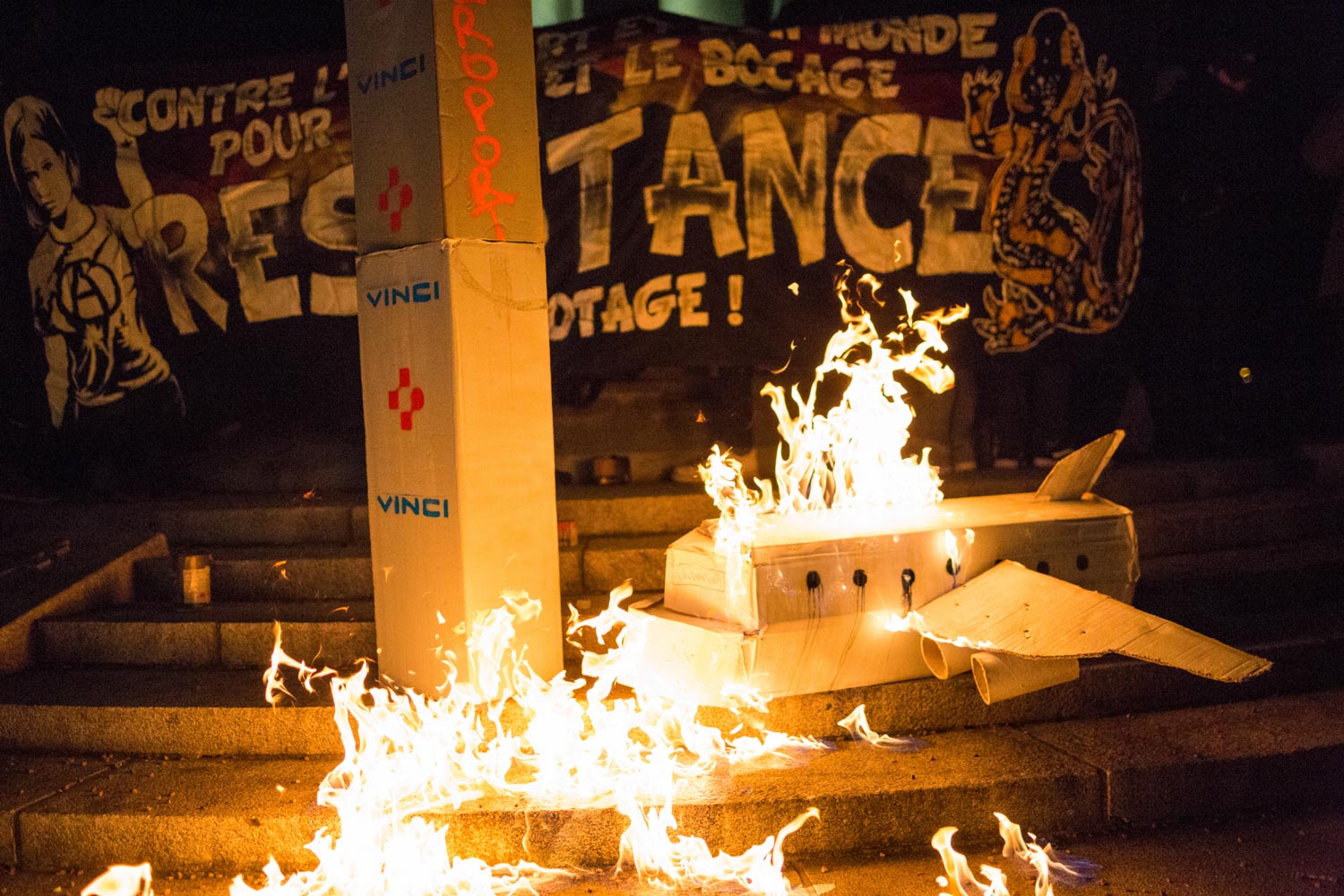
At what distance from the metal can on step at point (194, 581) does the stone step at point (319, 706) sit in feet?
2.37

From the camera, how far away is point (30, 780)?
429 centimetres

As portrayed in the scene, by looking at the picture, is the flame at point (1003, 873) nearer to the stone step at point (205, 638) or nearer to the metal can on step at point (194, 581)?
the stone step at point (205, 638)

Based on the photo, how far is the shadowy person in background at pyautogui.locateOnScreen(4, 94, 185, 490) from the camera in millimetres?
6969

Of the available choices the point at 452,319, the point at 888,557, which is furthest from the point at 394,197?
the point at 888,557

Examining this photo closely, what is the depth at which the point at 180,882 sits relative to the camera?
12.6 feet

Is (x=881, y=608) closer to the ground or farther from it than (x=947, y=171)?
closer to the ground

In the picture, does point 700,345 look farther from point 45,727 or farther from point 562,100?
point 45,727

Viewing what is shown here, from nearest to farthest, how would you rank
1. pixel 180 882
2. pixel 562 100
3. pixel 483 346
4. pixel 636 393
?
pixel 180 882 → pixel 483 346 → pixel 562 100 → pixel 636 393

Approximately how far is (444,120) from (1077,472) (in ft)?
11.5

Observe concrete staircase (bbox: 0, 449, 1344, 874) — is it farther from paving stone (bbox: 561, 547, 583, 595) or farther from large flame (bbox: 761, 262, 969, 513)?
large flame (bbox: 761, 262, 969, 513)

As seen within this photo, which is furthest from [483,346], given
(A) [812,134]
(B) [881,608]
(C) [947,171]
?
(C) [947,171]

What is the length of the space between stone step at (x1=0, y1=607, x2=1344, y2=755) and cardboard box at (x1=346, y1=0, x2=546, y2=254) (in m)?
2.30

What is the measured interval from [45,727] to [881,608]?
4.04 meters

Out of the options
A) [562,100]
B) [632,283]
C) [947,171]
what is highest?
[562,100]
